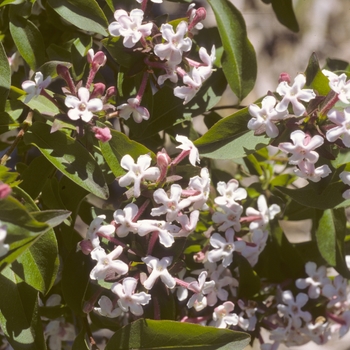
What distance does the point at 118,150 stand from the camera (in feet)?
3.25

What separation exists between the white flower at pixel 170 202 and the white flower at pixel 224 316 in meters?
0.31

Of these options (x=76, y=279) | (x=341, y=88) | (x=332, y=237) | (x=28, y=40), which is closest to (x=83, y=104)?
(x=28, y=40)

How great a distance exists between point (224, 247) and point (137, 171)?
0.31 m

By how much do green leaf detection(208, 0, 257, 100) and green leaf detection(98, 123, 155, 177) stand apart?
329mm

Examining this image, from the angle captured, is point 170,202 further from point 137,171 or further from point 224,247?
point 224,247

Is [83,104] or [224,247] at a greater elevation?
[83,104]

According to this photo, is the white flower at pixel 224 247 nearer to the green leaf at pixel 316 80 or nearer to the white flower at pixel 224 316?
the white flower at pixel 224 316

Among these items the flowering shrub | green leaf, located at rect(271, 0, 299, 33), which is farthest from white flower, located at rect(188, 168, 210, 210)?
green leaf, located at rect(271, 0, 299, 33)

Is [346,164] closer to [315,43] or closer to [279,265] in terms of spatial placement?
[279,265]

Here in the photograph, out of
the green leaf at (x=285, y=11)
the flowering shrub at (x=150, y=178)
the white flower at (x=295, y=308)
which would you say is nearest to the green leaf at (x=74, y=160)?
the flowering shrub at (x=150, y=178)

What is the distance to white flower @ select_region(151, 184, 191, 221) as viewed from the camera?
36.7 inches

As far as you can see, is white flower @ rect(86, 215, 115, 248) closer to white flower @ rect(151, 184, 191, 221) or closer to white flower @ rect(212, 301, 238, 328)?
white flower @ rect(151, 184, 191, 221)

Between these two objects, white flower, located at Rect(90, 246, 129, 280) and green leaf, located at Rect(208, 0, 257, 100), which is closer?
white flower, located at Rect(90, 246, 129, 280)

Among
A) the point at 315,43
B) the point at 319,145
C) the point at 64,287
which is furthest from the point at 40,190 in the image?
the point at 315,43
